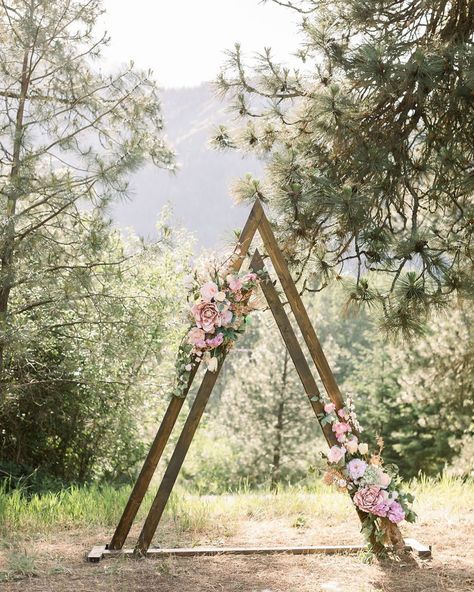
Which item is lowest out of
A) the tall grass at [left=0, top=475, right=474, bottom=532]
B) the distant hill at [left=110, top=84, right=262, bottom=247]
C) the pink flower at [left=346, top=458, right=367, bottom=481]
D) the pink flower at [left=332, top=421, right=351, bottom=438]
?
the tall grass at [left=0, top=475, right=474, bottom=532]

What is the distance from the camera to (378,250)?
4.36 meters

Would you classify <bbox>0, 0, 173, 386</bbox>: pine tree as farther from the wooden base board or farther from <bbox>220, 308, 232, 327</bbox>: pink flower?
the wooden base board

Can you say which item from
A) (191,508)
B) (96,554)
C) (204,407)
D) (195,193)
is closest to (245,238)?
(204,407)

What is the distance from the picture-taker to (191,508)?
5.02 meters

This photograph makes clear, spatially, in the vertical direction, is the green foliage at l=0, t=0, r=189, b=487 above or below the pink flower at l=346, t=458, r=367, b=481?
above

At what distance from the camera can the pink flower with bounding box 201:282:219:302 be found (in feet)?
13.3

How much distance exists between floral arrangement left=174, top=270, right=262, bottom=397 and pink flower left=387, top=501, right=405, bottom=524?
120cm

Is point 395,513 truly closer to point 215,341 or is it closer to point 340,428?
point 340,428

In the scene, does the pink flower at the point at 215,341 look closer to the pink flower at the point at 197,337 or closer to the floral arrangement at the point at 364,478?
the pink flower at the point at 197,337

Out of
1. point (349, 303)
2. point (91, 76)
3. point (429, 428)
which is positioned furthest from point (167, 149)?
point (429, 428)

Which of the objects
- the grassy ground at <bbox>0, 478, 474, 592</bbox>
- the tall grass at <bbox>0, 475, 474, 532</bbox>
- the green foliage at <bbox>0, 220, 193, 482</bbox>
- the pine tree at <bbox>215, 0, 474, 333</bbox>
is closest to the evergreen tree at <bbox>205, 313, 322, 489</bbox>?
the green foliage at <bbox>0, 220, 193, 482</bbox>

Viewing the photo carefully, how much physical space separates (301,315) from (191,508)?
5.74ft

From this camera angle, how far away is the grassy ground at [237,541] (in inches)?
140

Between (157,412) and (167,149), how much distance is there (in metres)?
5.45
